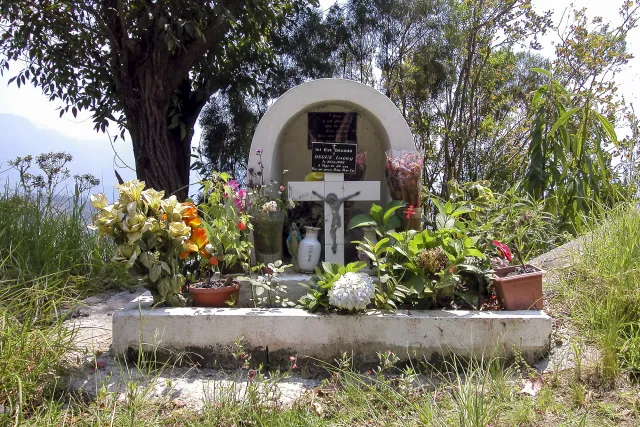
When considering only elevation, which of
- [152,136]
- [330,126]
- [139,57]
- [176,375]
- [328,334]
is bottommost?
[176,375]

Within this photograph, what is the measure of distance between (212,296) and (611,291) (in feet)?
8.53

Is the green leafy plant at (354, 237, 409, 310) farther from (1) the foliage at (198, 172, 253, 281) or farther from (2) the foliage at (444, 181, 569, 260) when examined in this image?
(1) the foliage at (198, 172, 253, 281)

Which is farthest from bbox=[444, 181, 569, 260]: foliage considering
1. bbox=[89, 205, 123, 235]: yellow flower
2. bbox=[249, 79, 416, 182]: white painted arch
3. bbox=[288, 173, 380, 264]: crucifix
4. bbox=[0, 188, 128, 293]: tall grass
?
bbox=[0, 188, 128, 293]: tall grass

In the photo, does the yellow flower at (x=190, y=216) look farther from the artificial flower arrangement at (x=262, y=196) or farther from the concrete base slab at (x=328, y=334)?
the concrete base slab at (x=328, y=334)

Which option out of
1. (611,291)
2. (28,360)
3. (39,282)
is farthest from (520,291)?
(39,282)

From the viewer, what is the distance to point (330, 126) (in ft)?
16.1

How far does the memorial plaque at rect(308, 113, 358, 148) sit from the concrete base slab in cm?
224

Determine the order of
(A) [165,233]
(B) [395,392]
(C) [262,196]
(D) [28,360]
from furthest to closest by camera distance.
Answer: (C) [262,196], (A) [165,233], (D) [28,360], (B) [395,392]

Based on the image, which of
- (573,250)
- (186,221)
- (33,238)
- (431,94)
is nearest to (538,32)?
(431,94)

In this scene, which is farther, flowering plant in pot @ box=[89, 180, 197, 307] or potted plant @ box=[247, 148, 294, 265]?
potted plant @ box=[247, 148, 294, 265]

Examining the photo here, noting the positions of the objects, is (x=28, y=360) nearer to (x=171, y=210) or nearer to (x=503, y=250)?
(x=171, y=210)

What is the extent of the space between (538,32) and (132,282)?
289 inches

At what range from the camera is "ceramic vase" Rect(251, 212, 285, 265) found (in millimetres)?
3945

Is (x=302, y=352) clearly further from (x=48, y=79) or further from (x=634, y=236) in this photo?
(x=48, y=79)
